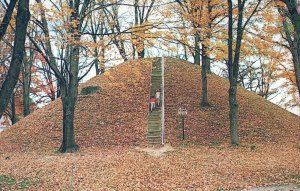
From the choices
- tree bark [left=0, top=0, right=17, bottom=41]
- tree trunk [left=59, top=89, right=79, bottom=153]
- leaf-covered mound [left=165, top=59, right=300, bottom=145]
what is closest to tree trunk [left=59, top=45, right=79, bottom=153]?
tree trunk [left=59, top=89, right=79, bottom=153]

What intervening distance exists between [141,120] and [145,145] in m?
3.48

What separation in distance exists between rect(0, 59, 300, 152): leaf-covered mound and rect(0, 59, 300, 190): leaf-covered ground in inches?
2.3

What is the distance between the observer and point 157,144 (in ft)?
59.7

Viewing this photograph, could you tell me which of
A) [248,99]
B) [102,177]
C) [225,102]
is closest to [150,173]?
[102,177]

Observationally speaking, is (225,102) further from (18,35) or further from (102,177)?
(18,35)

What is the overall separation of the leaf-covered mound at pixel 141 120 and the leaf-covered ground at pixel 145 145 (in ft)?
0.19

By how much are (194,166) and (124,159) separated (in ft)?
10.2

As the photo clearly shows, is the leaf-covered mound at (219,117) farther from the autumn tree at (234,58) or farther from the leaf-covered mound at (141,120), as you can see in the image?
the autumn tree at (234,58)

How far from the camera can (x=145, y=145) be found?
59.4ft

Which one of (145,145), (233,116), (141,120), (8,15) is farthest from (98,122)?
(8,15)

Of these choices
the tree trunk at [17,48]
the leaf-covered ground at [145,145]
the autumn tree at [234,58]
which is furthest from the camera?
the autumn tree at [234,58]

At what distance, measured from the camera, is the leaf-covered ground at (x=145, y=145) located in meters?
10.9

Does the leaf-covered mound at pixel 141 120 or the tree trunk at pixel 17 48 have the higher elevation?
the tree trunk at pixel 17 48

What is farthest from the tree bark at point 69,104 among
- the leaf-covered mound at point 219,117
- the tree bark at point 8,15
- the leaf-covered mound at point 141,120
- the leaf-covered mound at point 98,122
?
the tree bark at point 8,15
